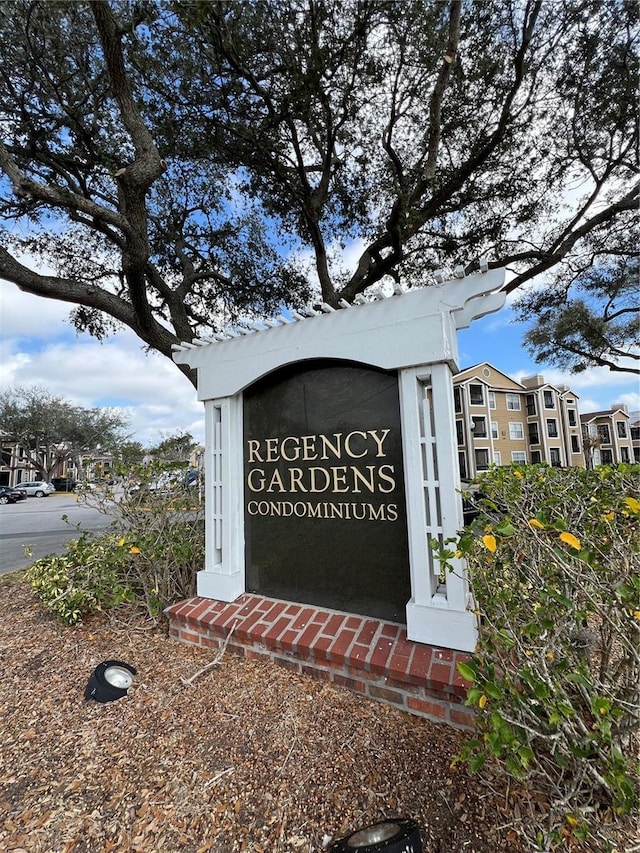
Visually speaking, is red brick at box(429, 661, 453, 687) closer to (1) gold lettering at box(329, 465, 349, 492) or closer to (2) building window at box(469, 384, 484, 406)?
(1) gold lettering at box(329, 465, 349, 492)

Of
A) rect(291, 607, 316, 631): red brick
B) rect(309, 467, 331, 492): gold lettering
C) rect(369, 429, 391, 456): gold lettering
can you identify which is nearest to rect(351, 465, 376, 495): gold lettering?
rect(369, 429, 391, 456): gold lettering

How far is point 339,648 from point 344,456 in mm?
1319

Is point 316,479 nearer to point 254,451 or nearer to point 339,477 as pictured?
point 339,477

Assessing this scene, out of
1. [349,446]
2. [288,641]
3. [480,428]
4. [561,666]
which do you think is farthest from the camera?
[480,428]

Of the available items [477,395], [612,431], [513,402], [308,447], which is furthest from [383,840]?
[612,431]

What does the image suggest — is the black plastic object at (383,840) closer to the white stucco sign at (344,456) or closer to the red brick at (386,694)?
the red brick at (386,694)

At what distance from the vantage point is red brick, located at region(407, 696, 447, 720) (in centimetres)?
208

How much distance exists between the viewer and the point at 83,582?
346 centimetres

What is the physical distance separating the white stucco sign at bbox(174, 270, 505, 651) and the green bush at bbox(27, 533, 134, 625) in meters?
0.85

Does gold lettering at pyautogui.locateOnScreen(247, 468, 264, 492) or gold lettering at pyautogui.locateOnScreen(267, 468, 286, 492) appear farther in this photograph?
gold lettering at pyautogui.locateOnScreen(247, 468, 264, 492)

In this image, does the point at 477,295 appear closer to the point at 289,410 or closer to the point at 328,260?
the point at 289,410

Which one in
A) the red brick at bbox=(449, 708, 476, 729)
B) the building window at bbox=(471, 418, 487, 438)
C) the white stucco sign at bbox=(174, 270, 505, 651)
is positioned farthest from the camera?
the building window at bbox=(471, 418, 487, 438)

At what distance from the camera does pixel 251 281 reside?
7.34 m

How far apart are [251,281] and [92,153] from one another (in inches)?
117
